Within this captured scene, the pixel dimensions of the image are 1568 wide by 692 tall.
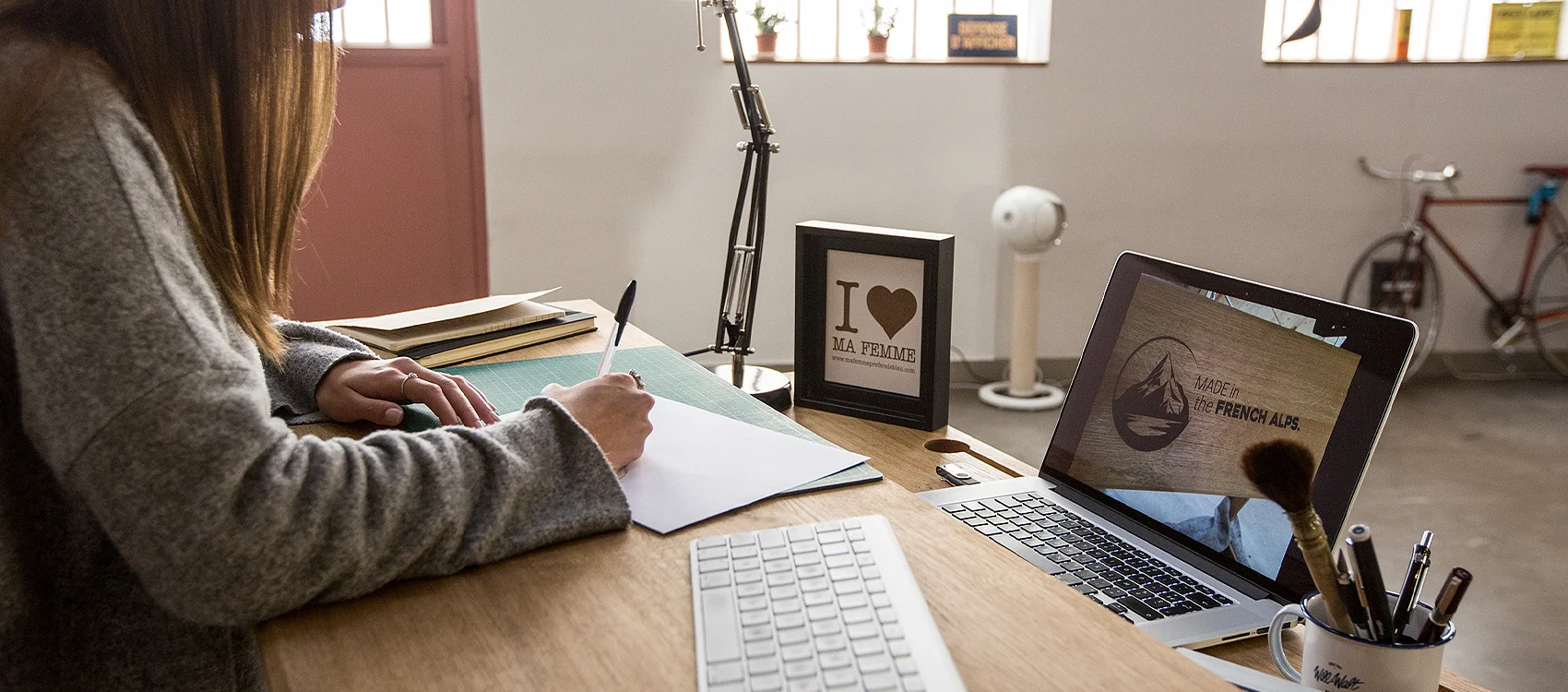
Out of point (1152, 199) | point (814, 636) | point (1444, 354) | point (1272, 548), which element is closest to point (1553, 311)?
point (1444, 354)

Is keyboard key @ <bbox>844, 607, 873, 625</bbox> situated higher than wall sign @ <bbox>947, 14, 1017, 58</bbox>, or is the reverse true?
wall sign @ <bbox>947, 14, 1017, 58</bbox>

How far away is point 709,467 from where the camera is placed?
3.40 feet

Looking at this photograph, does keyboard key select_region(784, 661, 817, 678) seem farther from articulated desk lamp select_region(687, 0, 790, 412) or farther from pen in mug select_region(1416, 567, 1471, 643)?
articulated desk lamp select_region(687, 0, 790, 412)

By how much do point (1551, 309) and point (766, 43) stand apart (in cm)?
347

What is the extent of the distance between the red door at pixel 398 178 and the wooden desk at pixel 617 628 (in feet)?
10.2

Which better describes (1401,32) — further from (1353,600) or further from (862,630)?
(862,630)

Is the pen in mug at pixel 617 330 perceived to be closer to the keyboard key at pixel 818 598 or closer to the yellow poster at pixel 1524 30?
the keyboard key at pixel 818 598

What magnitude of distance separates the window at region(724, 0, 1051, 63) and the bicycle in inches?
56.5

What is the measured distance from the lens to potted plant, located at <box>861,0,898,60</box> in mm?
4008

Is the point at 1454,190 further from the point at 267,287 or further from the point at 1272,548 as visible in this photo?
the point at 267,287

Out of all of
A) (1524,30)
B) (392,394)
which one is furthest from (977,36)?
(392,394)

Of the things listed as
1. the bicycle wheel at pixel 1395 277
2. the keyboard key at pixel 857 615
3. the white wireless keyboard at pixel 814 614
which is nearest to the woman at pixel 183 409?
the white wireless keyboard at pixel 814 614

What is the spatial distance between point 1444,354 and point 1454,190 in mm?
716

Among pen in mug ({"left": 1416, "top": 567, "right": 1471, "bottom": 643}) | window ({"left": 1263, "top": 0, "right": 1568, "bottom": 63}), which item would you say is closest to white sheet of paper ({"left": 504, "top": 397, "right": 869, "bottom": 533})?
pen in mug ({"left": 1416, "top": 567, "right": 1471, "bottom": 643})
